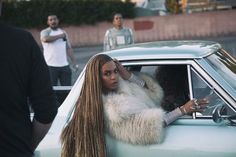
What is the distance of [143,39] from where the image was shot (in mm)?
30531

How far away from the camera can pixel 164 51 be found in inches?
161

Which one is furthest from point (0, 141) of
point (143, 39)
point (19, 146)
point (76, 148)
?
point (143, 39)

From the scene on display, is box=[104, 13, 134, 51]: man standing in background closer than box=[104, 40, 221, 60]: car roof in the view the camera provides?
No

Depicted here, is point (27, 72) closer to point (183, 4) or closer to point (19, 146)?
point (19, 146)

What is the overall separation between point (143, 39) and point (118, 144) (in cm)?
2688

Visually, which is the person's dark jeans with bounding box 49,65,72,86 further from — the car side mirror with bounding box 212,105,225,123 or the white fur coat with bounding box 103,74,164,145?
the car side mirror with bounding box 212,105,225,123

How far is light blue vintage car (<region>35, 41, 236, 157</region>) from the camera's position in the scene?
12.2 feet

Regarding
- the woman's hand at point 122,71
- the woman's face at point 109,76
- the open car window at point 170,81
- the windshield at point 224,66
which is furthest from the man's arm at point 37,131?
the windshield at point 224,66

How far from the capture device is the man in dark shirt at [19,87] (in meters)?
2.48

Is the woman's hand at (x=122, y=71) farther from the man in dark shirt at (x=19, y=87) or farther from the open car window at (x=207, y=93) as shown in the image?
the man in dark shirt at (x=19, y=87)

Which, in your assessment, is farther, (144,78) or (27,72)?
(144,78)

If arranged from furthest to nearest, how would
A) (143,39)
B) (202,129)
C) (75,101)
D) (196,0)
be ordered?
(196,0) → (143,39) → (75,101) → (202,129)

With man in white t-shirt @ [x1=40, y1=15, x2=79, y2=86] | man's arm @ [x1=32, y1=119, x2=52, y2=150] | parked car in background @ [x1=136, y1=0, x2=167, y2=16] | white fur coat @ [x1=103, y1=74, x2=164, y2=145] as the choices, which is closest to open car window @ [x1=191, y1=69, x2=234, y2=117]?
white fur coat @ [x1=103, y1=74, x2=164, y2=145]

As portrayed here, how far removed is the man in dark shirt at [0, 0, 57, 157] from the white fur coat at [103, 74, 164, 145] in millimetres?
1256
